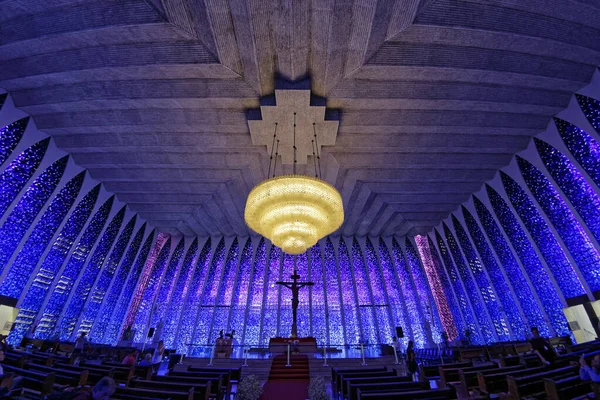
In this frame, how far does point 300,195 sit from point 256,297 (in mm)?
12704

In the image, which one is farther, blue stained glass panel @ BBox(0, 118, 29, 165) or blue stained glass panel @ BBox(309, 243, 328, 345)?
blue stained glass panel @ BBox(309, 243, 328, 345)

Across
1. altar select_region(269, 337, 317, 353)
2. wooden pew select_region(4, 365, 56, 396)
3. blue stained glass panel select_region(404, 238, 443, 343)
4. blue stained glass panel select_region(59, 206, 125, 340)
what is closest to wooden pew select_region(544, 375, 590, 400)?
wooden pew select_region(4, 365, 56, 396)

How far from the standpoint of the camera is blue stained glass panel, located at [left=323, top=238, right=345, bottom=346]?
15.0 m

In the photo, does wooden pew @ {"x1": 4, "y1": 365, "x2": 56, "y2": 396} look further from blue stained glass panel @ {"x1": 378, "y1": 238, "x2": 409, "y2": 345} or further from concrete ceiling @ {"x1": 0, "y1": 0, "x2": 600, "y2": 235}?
blue stained glass panel @ {"x1": 378, "y1": 238, "x2": 409, "y2": 345}

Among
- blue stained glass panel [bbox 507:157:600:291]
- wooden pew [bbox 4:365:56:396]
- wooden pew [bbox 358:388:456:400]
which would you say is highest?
Answer: blue stained glass panel [bbox 507:157:600:291]

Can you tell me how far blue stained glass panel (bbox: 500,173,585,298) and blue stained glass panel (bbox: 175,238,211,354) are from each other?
54.1 ft

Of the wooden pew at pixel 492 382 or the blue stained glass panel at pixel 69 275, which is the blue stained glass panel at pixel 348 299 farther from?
the blue stained glass panel at pixel 69 275

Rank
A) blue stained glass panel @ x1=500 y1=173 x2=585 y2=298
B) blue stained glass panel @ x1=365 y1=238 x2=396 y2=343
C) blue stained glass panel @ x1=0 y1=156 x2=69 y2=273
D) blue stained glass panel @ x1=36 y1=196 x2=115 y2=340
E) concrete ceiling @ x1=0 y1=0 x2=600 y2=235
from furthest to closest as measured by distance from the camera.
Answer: blue stained glass panel @ x1=365 y1=238 x2=396 y2=343 < blue stained glass panel @ x1=36 y1=196 x2=115 y2=340 < blue stained glass panel @ x1=500 y1=173 x2=585 y2=298 < blue stained glass panel @ x1=0 y1=156 x2=69 y2=273 < concrete ceiling @ x1=0 y1=0 x2=600 y2=235

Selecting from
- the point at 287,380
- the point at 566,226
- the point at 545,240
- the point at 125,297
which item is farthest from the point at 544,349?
the point at 125,297

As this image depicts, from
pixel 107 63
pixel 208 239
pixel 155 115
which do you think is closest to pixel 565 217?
pixel 155 115

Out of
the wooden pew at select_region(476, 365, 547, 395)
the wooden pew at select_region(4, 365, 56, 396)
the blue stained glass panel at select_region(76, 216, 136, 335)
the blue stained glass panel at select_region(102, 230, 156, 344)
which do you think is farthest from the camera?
the blue stained glass panel at select_region(102, 230, 156, 344)

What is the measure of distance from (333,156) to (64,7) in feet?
25.3

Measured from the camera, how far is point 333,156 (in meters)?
9.66

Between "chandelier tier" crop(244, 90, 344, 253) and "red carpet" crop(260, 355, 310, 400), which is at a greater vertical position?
"chandelier tier" crop(244, 90, 344, 253)
